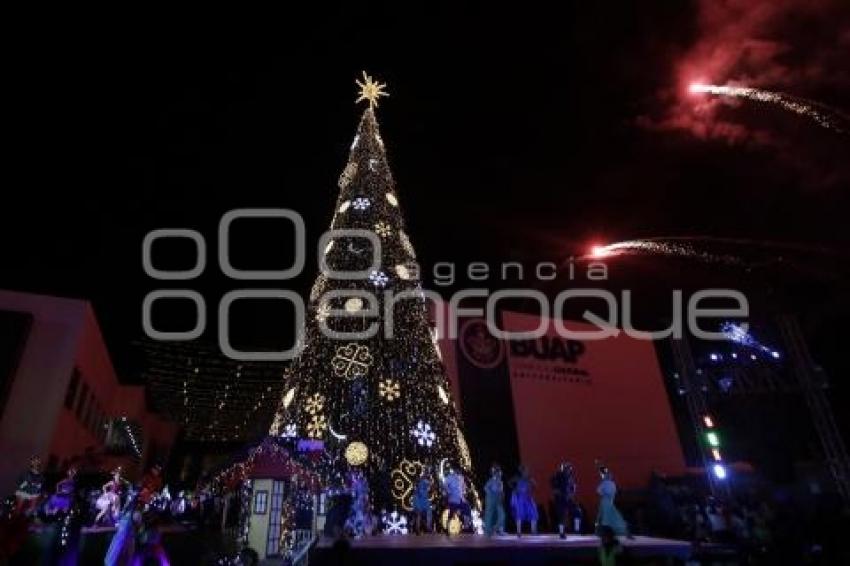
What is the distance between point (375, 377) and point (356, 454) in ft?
5.49

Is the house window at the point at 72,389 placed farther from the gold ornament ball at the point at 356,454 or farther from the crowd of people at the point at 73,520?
the gold ornament ball at the point at 356,454

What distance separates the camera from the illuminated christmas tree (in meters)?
11.9

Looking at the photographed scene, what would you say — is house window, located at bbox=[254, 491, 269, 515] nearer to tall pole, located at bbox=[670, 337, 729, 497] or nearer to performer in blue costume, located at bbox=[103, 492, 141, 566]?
performer in blue costume, located at bbox=[103, 492, 141, 566]

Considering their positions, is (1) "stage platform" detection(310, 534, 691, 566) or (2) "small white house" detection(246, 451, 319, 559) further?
(2) "small white house" detection(246, 451, 319, 559)

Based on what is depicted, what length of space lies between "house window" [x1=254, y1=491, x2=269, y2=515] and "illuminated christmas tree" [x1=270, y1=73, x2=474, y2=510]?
80.8 inches

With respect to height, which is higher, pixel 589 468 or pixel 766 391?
pixel 766 391

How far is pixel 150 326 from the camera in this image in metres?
19.6

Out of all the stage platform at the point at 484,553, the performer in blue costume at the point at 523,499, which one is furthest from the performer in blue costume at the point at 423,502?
the stage platform at the point at 484,553

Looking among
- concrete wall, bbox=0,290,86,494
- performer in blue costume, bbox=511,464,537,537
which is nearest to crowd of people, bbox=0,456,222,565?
concrete wall, bbox=0,290,86,494

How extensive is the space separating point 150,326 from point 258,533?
975 centimetres

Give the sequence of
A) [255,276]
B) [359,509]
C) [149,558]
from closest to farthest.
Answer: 1. [149,558]
2. [359,509]
3. [255,276]

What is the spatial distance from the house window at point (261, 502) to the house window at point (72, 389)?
33.0ft

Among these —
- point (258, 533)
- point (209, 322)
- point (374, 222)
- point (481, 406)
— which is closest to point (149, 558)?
point (258, 533)

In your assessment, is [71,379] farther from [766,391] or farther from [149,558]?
[766,391]
